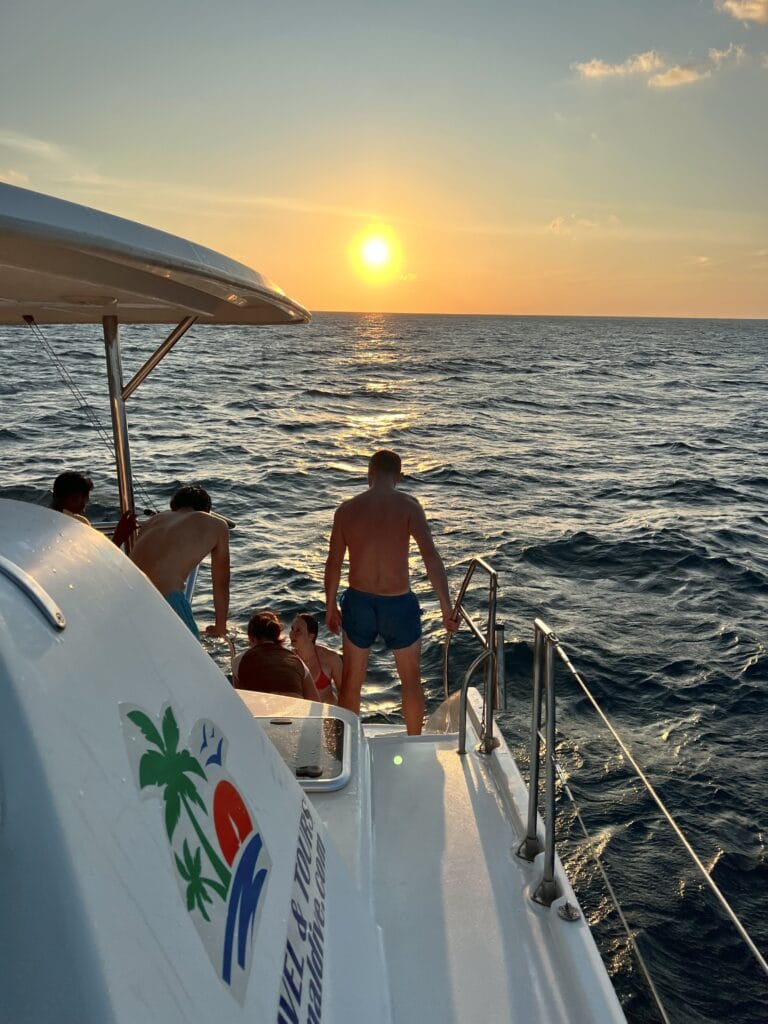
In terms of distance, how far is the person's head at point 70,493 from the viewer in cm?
368

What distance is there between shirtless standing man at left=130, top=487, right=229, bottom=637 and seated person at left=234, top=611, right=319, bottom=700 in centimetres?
40

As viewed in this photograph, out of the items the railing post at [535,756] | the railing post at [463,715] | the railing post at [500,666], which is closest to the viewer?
the railing post at [535,756]

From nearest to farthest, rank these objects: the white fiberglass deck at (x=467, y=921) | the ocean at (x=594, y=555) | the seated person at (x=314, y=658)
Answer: the white fiberglass deck at (x=467, y=921)
the ocean at (x=594, y=555)
the seated person at (x=314, y=658)

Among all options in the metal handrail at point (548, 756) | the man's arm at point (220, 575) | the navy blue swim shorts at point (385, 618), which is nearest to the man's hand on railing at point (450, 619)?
the navy blue swim shorts at point (385, 618)

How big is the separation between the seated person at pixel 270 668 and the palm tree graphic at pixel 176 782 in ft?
8.50

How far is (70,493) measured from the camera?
3.69 metres

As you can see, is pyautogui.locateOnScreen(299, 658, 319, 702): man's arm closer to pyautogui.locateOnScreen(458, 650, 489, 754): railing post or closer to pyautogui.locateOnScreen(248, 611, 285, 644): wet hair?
pyautogui.locateOnScreen(248, 611, 285, 644): wet hair

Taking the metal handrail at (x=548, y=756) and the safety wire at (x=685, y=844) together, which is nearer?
the safety wire at (x=685, y=844)

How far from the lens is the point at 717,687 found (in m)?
7.41

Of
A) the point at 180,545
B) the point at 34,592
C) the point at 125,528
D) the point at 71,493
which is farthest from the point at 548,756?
the point at 125,528

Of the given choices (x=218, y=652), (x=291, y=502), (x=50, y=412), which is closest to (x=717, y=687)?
(x=218, y=652)

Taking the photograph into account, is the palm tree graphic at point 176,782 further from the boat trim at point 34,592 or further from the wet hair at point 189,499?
the wet hair at point 189,499

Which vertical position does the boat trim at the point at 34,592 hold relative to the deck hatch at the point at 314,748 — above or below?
above

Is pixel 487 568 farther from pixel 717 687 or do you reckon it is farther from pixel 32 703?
pixel 717 687
